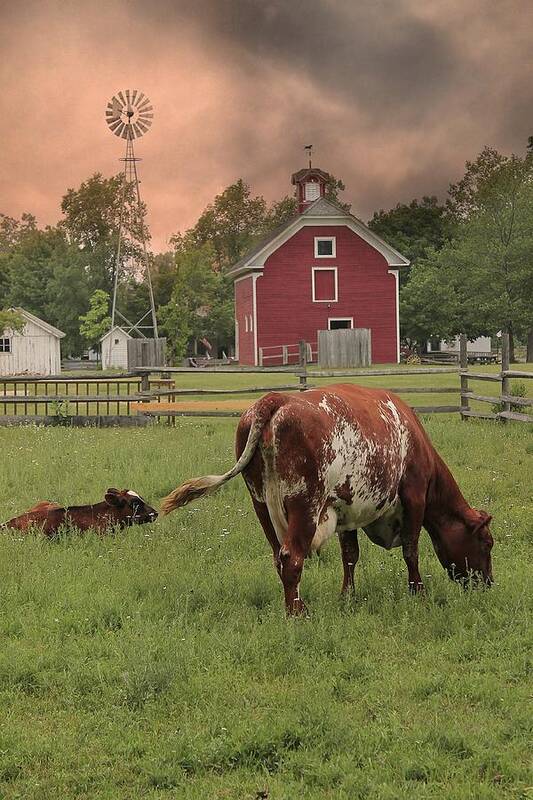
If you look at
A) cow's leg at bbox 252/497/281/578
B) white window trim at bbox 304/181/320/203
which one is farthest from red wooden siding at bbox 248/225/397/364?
cow's leg at bbox 252/497/281/578

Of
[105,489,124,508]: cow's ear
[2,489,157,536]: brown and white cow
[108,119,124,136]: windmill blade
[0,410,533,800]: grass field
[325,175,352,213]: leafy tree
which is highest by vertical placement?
[325,175,352,213]: leafy tree

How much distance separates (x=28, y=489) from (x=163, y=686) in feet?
22.7

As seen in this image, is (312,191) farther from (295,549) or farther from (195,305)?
(295,549)

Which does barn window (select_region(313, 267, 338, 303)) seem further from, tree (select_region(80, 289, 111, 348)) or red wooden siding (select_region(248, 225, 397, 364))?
tree (select_region(80, 289, 111, 348))

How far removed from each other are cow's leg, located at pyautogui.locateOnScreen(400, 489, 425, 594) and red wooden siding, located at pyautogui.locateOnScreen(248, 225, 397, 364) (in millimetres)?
40944

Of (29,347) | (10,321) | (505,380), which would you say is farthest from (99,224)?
(505,380)

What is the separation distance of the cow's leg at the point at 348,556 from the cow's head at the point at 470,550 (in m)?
0.71

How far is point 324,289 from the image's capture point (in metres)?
48.8

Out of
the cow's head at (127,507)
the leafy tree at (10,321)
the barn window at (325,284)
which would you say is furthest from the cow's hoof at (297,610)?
the leafy tree at (10,321)

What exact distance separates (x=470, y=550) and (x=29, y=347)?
167 feet

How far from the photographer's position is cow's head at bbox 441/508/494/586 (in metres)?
7.20

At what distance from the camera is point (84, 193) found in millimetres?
75000

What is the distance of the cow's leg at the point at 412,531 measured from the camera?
7098 millimetres

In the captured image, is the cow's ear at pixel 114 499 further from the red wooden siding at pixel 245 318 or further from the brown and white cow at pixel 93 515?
the red wooden siding at pixel 245 318
